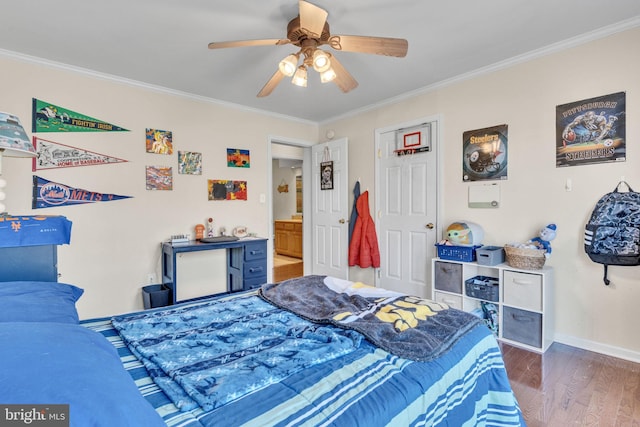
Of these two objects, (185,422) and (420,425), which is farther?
(420,425)

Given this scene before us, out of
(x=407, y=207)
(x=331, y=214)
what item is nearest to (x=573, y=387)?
(x=407, y=207)

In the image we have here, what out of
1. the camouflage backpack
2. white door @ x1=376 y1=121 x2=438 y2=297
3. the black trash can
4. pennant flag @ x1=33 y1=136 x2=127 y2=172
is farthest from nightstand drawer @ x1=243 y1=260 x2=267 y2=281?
the camouflage backpack

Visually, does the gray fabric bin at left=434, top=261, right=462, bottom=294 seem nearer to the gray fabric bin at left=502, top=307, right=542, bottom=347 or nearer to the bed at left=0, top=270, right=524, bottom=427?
the gray fabric bin at left=502, top=307, right=542, bottom=347

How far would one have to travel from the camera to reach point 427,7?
80.2 inches

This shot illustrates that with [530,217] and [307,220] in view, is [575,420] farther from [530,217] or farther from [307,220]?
[307,220]

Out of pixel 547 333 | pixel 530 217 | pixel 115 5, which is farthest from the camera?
pixel 530 217

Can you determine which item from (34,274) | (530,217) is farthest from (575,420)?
(34,274)

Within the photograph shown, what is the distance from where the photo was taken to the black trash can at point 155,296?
9.96ft

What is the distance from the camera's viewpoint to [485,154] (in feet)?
9.83

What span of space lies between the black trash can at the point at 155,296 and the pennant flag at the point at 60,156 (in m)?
1.34

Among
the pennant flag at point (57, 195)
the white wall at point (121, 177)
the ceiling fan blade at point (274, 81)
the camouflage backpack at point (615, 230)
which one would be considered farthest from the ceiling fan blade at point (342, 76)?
the pennant flag at point (57, 195)

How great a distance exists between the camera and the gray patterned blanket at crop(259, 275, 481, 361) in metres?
1.22

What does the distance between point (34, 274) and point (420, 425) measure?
78.9 inches

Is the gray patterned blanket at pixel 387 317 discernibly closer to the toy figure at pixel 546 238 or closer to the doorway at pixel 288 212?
the toy figure at pixel 546 238
